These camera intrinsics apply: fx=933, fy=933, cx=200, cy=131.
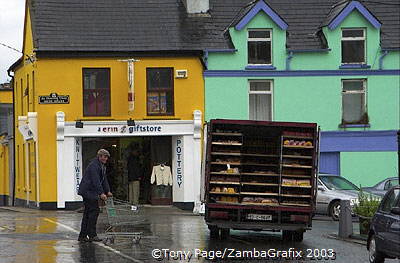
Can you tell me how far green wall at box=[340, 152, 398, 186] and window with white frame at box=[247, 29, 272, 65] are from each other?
474cm

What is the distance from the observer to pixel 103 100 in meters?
34.8

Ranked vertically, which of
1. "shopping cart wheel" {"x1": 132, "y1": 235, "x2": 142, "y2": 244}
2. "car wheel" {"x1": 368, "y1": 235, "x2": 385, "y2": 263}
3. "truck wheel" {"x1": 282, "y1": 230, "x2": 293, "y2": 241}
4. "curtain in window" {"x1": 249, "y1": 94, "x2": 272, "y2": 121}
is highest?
"curtain in window" {"x1": 249, "y1": 94, "x2": 272, "y2": 121}

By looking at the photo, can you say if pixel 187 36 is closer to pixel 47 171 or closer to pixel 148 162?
pixel 148 162

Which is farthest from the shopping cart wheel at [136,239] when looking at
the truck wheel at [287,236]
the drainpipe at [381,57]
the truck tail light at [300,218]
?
the drainpipe at [381,57]

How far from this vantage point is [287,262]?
16266 mm

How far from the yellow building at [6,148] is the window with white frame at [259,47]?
13.6 metres

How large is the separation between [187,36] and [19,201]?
432 inches

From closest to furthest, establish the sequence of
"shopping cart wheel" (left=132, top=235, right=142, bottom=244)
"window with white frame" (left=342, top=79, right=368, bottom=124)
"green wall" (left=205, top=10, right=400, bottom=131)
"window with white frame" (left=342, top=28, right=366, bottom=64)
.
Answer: "shopping cart wheel" (left=132, top=235, right=142, bottom=244) < "green wall" (left=205, top=10, right=400, bottom=131) < "window with white frame" (left=342, top=28, right=366, bottom=64) < "window with white frame" (left=342, top=79, right=368, bottom=124)

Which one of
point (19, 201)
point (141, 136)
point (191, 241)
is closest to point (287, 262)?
point (191, 241)

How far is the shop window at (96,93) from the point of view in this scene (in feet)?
114

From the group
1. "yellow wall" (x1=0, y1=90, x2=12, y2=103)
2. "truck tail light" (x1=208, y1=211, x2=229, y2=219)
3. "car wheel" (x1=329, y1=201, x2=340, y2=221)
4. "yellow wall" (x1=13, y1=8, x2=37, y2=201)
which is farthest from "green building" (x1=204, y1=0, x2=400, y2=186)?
"yellow wall" (x1=0, y1=90, x2=12, y2=103)

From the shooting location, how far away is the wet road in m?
16.5

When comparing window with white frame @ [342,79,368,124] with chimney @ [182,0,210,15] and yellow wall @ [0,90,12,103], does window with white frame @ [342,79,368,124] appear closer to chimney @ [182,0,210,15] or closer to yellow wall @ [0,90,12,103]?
chimney @ [182,0,210,15]

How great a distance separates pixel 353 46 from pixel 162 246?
19569 mm
